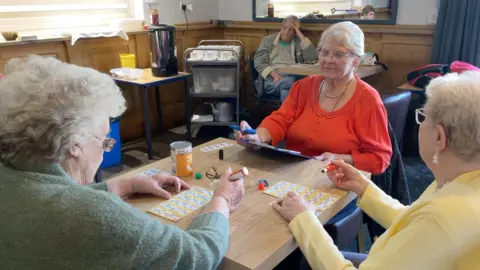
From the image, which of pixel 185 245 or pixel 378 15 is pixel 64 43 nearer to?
pixel 378 15

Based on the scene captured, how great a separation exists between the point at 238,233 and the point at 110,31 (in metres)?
3.03

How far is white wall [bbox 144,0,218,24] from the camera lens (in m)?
4.20

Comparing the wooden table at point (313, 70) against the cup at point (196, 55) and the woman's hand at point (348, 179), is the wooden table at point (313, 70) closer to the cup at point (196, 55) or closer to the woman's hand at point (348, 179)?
the cup at point (196, 55)

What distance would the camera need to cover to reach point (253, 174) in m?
1.54

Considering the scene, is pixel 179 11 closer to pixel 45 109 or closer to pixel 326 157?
pixel 326 157

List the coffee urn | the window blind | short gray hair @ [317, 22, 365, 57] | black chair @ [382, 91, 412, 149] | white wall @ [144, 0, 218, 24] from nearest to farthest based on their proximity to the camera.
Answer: short gray hair @ [317, 22, 365, 57], black chair @ [382, 91, 412, 149], the window blind, the coffee urn, white wall @ [144, 0, 218, 24]

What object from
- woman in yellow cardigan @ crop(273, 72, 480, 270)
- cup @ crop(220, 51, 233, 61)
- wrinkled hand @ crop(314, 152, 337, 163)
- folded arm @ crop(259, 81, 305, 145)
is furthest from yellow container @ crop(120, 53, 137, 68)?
woman in yellow cardigan @ crop(273, 72, 480, 270)

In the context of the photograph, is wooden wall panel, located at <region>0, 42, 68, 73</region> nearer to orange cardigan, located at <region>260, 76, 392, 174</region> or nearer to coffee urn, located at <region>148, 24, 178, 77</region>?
coffee urn, located at <region>148, 24, 178, 77</region>

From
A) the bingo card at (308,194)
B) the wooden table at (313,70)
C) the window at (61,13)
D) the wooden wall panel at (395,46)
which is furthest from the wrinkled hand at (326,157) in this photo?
the window at (61,13)

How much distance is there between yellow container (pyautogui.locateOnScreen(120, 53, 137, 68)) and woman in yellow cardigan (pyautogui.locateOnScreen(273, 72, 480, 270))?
306 cm

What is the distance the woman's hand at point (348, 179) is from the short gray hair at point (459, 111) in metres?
0.48

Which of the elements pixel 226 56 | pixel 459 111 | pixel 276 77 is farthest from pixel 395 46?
pixel 459 111

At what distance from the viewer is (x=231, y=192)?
1.27 meters

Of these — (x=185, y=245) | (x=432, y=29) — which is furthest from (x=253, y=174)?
(x=432, y=29)
